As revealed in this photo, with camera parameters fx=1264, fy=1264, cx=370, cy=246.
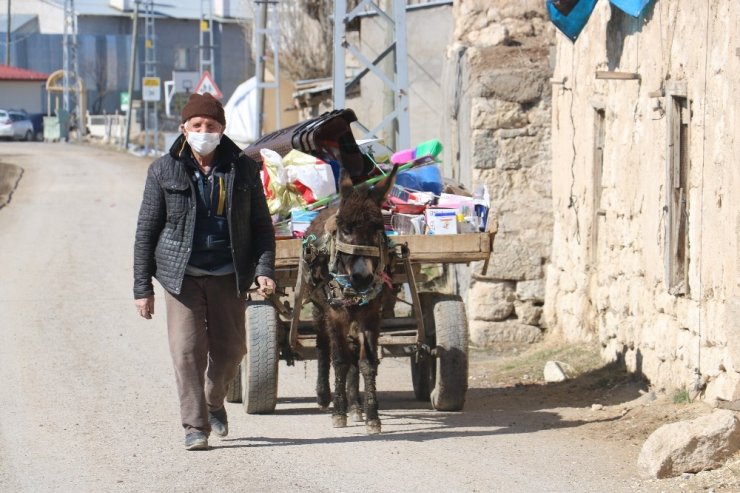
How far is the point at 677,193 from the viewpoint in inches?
351

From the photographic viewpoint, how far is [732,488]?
253 inches

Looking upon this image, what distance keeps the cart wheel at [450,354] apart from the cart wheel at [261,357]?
1155mm

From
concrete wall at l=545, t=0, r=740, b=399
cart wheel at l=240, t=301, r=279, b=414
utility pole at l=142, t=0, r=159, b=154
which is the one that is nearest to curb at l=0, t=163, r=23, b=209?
utility pole at l=142, t=0, r=159, b=154

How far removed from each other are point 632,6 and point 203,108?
4.08 meters

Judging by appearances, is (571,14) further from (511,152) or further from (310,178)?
(310,178)

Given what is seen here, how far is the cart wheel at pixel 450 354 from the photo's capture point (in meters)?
8.86

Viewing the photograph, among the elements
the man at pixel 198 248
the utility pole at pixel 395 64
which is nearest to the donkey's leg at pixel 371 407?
the man at pixel 198 248

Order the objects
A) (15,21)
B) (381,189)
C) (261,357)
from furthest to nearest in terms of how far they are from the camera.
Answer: (15,21)
(261,357)
(381,189)

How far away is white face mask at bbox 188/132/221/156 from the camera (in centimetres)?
726

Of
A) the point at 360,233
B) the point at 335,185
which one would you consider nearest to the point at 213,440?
the point at 360,233

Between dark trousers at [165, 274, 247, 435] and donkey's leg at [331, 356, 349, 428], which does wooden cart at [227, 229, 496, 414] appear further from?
dark trousers at [165, 274, 247, 435]

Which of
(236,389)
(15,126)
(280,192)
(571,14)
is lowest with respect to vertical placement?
(236,389)

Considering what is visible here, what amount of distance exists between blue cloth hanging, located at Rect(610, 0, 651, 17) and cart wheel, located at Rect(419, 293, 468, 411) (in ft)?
8.77

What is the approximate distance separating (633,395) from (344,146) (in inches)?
113
